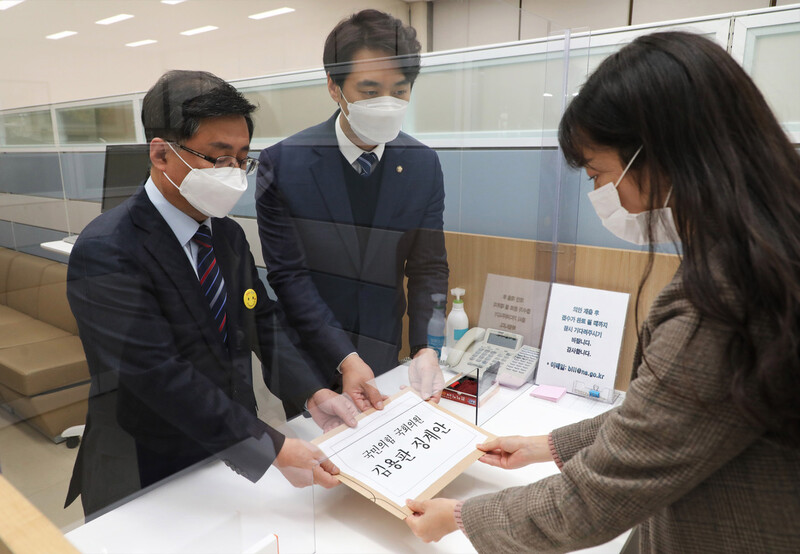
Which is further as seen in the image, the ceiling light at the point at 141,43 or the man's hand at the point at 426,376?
the man's hand at the point at 426,376

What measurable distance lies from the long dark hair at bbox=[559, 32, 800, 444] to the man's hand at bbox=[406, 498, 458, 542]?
0.46 meters

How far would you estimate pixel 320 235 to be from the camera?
990 mm

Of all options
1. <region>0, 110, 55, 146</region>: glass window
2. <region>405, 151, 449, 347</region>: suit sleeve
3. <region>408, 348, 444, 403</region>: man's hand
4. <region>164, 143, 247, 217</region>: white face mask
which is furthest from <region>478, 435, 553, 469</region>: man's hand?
<region>0, 110, 55, 146</region>: glass window

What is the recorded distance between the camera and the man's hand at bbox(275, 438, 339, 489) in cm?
95

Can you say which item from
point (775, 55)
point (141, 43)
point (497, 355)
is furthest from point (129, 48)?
point (775, 55)

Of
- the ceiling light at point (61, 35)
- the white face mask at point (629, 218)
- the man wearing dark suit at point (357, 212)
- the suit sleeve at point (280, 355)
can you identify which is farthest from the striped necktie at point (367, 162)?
the ceiling light at point (61, 35)

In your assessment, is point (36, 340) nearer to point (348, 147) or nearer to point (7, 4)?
point (7, 4)

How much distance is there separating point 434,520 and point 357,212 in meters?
0.57

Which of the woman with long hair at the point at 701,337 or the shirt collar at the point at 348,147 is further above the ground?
the shirt collar at the point at 348,147

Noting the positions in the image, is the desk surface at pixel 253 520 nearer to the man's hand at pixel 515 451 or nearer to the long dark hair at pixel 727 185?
the man's hand at pixel 515 451

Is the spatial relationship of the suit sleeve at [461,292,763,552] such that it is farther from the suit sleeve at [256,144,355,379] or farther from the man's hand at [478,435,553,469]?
the suit sleeve at [256,144,355,379]

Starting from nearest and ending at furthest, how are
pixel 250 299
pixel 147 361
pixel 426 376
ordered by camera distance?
1. pixel 147 361
2. pixel 250 299
3. pixel 426 376

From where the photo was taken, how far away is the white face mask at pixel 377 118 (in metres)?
0.92

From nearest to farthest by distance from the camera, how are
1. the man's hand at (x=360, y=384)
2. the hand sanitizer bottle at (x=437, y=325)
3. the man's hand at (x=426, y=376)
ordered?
the man's hand at (x=360, y=384) → the man's hand at (x=426, y=376) → the hand sanitizer bottle at (x=437, y=325)
